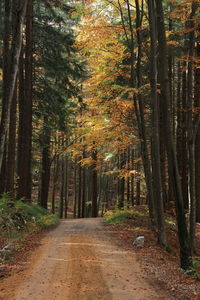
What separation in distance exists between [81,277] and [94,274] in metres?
0.35

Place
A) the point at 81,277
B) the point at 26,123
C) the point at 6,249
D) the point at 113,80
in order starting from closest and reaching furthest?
1. the point at 81,277
2. the point at 6,249
3. the point at 26,123
4. the point at 113,80

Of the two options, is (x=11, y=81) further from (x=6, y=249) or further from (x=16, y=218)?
(x=16, y=218)

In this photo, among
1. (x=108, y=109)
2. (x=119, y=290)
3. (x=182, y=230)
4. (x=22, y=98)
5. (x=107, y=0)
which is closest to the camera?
(x=119, y=290)

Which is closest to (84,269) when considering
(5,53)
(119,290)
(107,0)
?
(119,290)

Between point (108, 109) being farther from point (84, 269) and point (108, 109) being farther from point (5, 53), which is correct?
point (84, 269)

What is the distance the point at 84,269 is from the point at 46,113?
523 inches

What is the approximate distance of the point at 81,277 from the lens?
623 centimetres

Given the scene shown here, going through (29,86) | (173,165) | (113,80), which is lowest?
(173,165)

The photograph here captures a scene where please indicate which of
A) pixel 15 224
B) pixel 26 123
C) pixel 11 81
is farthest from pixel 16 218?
pixel 11 81

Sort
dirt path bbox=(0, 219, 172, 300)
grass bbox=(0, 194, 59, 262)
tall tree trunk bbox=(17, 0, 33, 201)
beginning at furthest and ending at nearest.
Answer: tall tree trunk bbox=(17, 0, 33, 201), grass bbox=(0, 194, 59, 262), dirt path bbox=(0, 219, 172, 300)

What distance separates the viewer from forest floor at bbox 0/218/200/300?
17.7 feet

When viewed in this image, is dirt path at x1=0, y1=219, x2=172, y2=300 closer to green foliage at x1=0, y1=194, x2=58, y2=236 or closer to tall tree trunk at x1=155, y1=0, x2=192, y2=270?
tall tree trunk at x1=155, y1=0, x2=192, y2=270

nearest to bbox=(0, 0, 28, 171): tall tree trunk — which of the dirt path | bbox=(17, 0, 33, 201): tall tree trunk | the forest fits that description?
the forest

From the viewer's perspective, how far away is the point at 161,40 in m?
7.63
